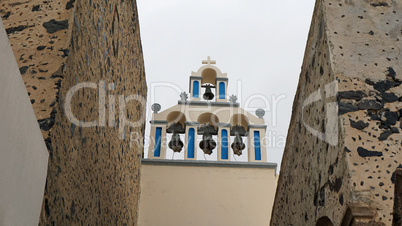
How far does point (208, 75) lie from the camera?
10.4 m

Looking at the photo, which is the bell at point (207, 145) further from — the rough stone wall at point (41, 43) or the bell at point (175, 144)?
the rough stone wall at point (41, 43)

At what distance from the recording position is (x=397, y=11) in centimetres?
342

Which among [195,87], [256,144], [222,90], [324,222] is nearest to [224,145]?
[256,144]

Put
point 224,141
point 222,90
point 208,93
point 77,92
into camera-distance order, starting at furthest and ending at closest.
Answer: point 208,93 < point 222,90 < point 224,141 < point 77,92

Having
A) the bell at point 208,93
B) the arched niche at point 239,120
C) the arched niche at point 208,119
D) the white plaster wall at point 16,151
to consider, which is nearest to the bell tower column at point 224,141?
the arched niche at point 208,119

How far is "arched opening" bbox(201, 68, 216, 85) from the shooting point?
Answer: 34.0 ft

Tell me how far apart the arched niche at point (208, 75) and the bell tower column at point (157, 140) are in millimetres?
1537

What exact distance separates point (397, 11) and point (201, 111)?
20.6 ft

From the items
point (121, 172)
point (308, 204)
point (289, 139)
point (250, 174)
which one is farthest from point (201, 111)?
point (308, 204)

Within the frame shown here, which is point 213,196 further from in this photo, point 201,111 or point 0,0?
point 0,0

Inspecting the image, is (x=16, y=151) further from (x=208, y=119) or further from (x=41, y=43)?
(x=208, y=119)

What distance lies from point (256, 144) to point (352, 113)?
6.09 m

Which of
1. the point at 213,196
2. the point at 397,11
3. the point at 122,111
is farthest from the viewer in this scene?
the point at 213,196

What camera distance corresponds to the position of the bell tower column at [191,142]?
348 inches
